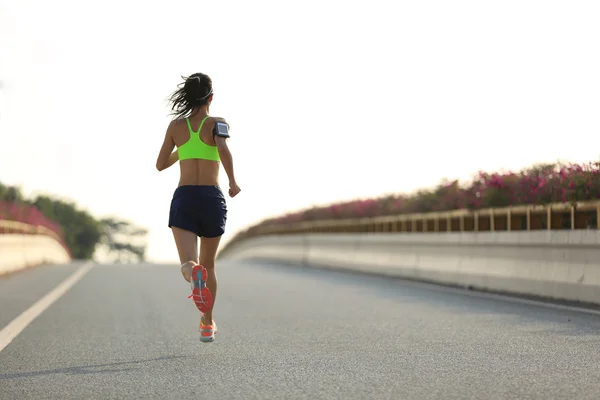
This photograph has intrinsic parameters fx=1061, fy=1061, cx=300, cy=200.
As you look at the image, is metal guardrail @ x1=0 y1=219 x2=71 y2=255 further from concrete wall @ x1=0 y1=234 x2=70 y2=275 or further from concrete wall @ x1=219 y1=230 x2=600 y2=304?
concrete wall @ x1=219 y1=230 x2=600 y2=304

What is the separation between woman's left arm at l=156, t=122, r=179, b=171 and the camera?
8852 mm

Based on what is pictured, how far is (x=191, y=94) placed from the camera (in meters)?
8.80

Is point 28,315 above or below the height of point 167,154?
below

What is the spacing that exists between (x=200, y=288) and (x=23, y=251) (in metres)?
18.5

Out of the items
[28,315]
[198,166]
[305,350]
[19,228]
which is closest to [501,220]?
[28,315]

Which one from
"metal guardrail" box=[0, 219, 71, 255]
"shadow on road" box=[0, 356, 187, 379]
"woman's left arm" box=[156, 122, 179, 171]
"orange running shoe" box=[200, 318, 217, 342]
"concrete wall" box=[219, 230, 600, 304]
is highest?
"woman's left arm" box=[156, 122, 179, 171]

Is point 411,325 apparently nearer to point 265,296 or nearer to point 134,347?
point 134,347

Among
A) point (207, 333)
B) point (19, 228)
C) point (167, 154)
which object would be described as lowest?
point (207, 333)

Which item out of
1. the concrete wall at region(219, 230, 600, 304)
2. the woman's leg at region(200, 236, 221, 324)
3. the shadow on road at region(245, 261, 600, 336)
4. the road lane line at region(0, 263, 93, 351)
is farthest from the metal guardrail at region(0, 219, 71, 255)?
the woman's leg at region(200, 236, 221, 324)

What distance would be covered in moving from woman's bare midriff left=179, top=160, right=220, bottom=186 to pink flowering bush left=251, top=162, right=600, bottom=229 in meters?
6.60

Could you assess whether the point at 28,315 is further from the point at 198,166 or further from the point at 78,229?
the point at 78,229

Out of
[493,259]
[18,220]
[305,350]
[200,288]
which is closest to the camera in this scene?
[200,288]

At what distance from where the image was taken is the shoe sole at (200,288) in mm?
8305

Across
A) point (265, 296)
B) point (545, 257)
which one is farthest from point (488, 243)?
point (265, 296)
